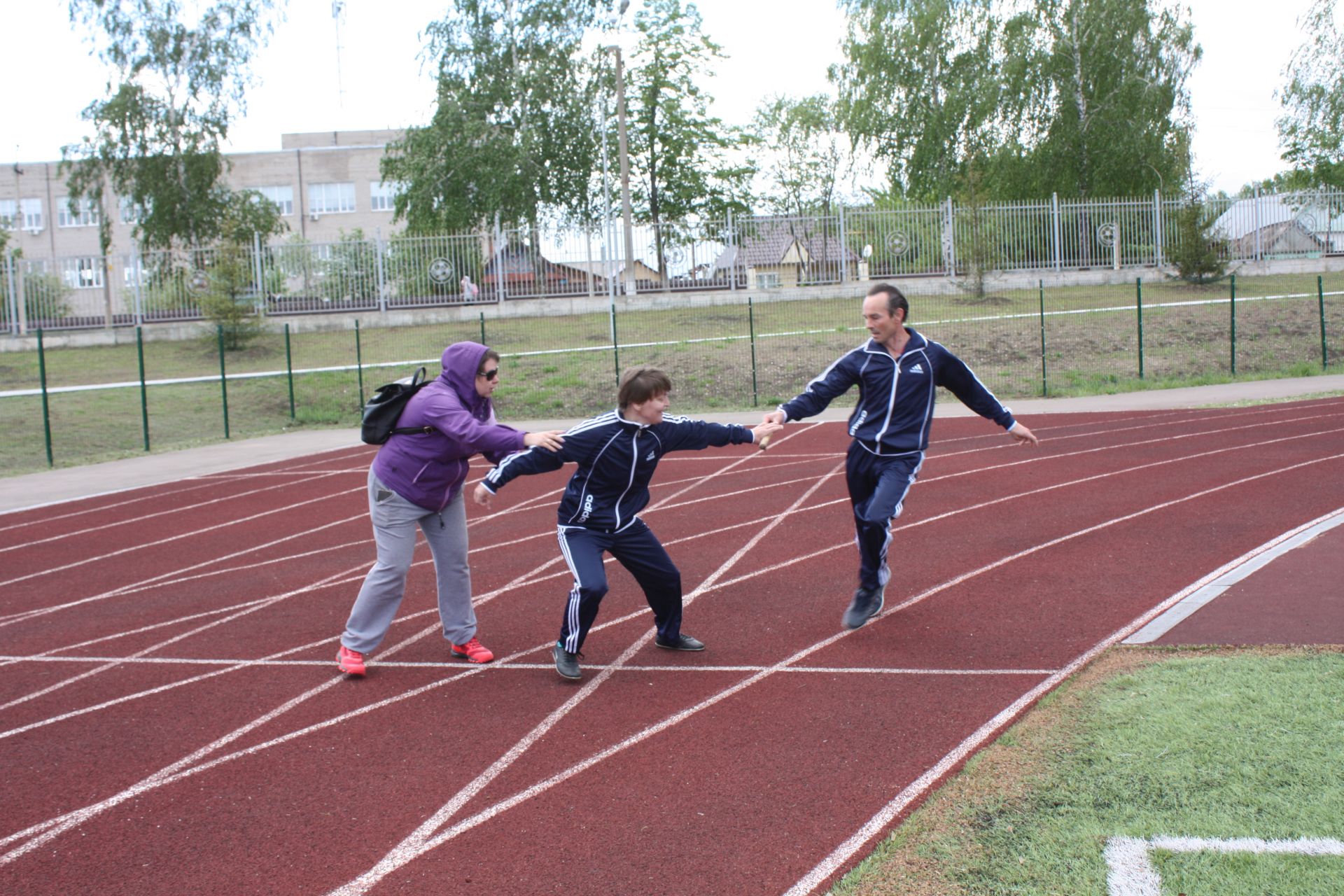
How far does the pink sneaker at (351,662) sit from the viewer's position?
5.95 m

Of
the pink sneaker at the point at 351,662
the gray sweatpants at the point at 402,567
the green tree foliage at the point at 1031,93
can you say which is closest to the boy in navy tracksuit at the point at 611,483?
the gray sweatpants at the point at 402,567

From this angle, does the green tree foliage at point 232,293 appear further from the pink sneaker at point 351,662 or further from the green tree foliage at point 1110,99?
the green tree foliage at point 1110,99

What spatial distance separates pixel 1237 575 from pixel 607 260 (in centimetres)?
2429

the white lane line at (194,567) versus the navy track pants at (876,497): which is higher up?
the navy track pants at (876,497)

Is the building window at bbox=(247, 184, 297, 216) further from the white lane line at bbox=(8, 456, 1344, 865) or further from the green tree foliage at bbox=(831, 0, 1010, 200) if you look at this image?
the white lane line at bbox=(8, 456, 1344, 865)

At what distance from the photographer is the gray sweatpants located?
5.91 metres

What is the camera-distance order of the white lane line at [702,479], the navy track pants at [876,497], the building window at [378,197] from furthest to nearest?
1. the building window at [378,197]
2. the white lane line at [702,479]
3. the navy track pants at [876,497]

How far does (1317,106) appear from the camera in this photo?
38.7 metres

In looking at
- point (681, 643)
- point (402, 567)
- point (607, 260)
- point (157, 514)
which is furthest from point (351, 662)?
point (607, 260)

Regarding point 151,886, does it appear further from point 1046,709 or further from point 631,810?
point 1046,709

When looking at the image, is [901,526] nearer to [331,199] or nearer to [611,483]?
[611,483]

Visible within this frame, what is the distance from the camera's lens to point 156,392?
23453 millimetres

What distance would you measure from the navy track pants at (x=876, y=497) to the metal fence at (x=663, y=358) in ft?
38.9

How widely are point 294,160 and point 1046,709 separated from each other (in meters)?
64.3
